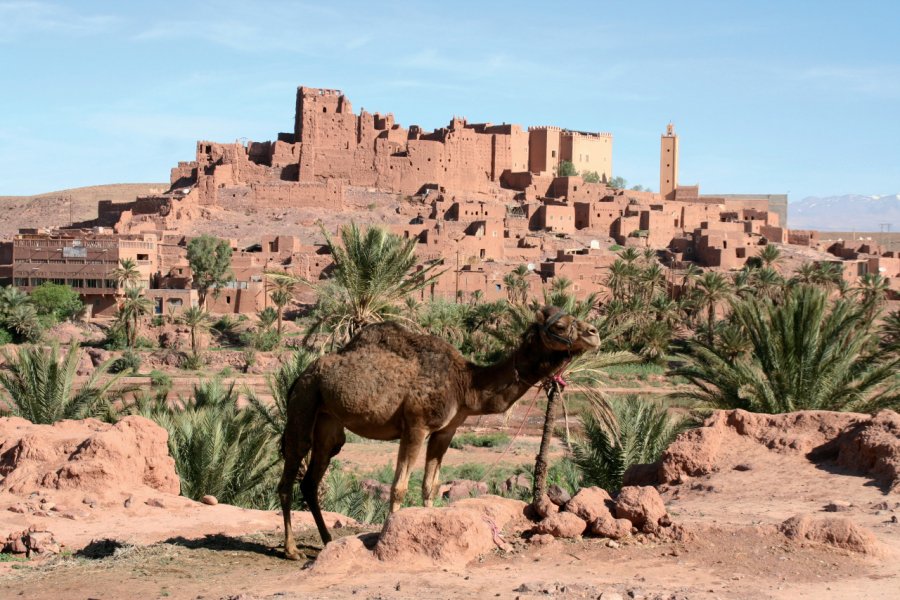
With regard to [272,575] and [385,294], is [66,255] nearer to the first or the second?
[385,294]

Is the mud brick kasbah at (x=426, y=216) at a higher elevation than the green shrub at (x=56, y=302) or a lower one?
higher

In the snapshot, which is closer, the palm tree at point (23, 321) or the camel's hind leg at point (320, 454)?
the camel's hind leg at point (320, 454)

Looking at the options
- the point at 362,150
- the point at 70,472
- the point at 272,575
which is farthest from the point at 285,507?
the point at 362,150

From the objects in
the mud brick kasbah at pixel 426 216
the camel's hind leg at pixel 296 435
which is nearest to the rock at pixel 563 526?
the camel's hind leg at pixel 296 435

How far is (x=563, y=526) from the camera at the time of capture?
618cm

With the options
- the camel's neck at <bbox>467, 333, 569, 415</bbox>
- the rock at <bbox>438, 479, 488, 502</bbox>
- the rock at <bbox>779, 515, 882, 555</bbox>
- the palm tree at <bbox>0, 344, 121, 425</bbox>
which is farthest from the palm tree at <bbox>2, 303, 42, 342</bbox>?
the rock at <bbox>779, 515, 882, 555</bbox>

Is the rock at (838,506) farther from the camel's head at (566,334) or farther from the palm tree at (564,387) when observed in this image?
the camel's head at (566,334)

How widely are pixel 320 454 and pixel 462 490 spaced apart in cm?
698

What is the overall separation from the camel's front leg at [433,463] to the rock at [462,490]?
22.0ft

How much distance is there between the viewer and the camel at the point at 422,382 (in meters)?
6.60

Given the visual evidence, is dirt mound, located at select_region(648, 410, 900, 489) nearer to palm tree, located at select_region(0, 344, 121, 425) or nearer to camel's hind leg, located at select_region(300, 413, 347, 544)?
camel's hind leg, located at select_region(300, 413, 347, 544)

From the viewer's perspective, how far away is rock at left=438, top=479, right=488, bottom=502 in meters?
13.7

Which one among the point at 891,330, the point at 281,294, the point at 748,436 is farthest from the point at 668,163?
the point at 748,436

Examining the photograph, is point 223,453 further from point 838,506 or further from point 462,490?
point 838,506
